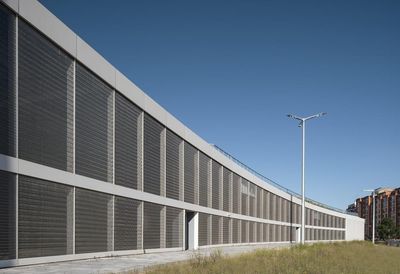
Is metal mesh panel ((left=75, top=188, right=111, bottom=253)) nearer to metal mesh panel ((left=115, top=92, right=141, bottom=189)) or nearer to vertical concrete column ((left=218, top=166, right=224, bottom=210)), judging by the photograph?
metal mesh panel ((left=115, top=92, right=141, bottom=189))

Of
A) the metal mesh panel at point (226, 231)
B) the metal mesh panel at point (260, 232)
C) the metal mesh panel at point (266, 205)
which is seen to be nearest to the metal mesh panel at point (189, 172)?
the metal mesh panel at point (226, 231)

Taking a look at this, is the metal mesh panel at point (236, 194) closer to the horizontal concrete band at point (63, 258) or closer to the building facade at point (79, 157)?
the building facade at point (79, 157)

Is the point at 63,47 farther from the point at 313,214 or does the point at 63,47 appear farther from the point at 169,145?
the point at 313,214

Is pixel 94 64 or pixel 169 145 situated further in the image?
pixel 169 145

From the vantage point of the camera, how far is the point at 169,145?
3322 cm

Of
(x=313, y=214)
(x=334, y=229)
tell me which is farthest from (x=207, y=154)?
(x=334, y=229)

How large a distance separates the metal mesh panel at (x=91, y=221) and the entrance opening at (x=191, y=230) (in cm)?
1427

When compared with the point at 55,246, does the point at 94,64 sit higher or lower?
higher

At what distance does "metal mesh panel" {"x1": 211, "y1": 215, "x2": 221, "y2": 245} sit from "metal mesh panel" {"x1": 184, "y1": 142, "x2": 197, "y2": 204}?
6131mm

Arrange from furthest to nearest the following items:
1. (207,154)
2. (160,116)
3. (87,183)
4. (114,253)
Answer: (207,154) < (160,116) < (114,253) < (87,183)

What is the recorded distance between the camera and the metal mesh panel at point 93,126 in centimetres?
2170

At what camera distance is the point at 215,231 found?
145 ft

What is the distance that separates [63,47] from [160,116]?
11.7m

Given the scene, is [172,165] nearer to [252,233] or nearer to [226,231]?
[226,231]
